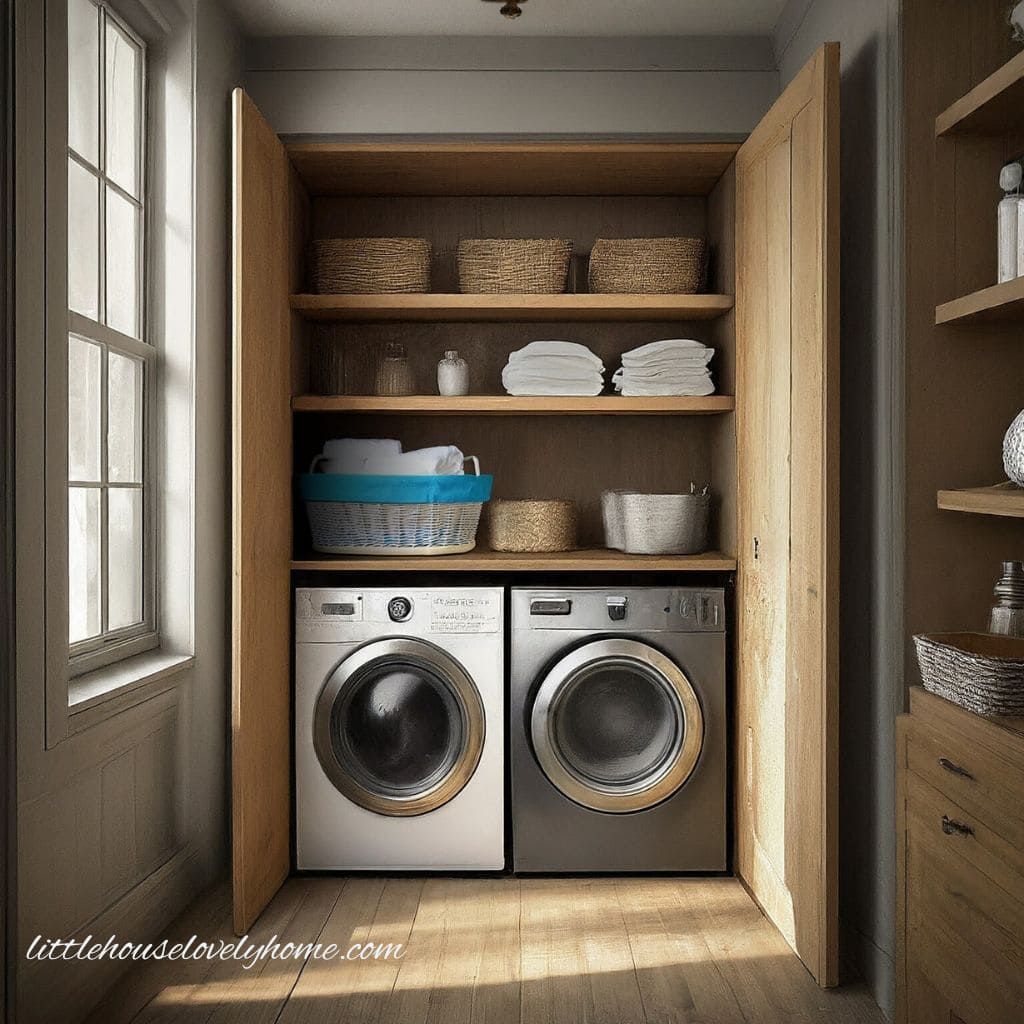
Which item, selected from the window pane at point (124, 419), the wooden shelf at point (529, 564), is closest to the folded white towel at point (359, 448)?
the wooden shelf at point (529, 564)

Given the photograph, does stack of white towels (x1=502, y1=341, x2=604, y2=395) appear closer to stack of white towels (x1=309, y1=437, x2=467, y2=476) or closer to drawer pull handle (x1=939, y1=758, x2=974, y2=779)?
stack of white towels (x1=309, y1=437, x2=467, y2=476)

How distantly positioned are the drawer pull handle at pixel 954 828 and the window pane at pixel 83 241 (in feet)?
6.74

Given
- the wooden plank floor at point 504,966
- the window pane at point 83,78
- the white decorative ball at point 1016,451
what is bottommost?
the wooden plank floor at point 504,966

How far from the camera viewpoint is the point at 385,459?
126 inches

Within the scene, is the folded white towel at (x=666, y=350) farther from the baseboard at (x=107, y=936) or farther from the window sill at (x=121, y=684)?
the baseboard at (x=107, y=936)

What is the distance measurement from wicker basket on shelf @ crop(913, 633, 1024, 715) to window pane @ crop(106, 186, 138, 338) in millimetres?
2005

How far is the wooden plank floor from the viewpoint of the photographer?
227 centimetres

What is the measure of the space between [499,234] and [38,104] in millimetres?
1814

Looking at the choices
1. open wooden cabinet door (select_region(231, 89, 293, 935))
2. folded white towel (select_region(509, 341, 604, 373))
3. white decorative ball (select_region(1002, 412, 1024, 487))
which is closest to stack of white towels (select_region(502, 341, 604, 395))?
folded white towel (select_region(509, 341, 604, 373))

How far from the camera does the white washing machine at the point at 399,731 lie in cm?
308

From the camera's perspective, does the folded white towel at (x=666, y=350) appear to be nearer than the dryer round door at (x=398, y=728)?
No

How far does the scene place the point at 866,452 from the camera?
2379mm

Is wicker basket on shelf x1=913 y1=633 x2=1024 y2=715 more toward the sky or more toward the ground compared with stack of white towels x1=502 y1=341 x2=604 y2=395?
more toward the ground

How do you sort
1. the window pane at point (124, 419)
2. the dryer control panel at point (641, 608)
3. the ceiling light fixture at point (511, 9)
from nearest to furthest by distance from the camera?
the window pane at point (124, 419)
the ceiling light fixture at point (511, 9)
the dryer control panel at point (641, 608)
